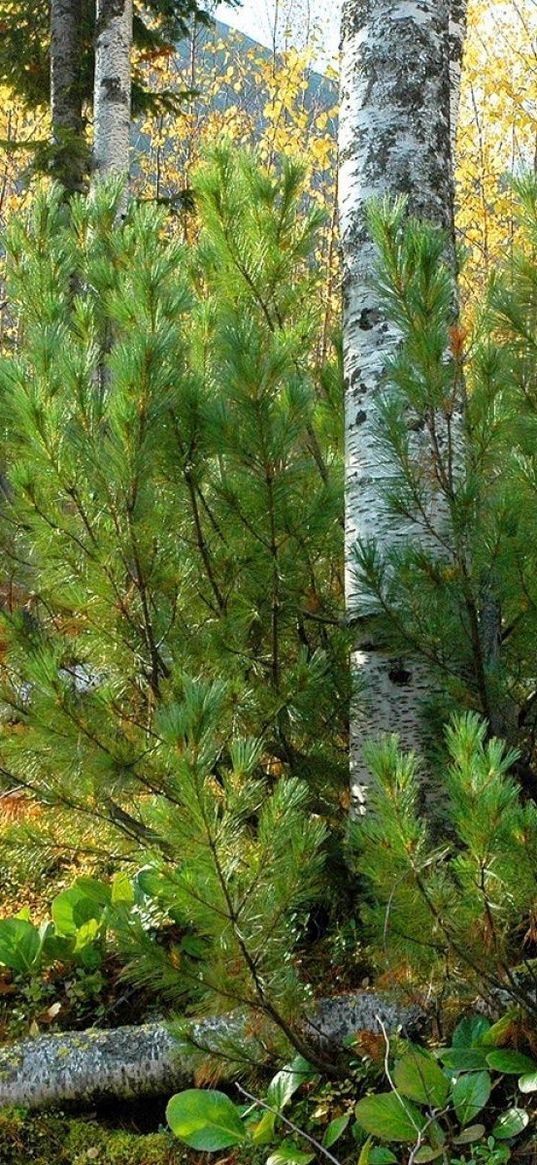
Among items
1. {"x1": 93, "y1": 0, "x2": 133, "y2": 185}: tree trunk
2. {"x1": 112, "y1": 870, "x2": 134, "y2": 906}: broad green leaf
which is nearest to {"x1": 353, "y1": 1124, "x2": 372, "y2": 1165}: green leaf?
{"x1": 112, "y1": 870, "x2": 134, "y2": 906}: broad green leaf

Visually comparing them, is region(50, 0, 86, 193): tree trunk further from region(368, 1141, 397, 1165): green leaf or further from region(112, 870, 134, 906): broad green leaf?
region(368, 1141, 397, 1165): green leaf

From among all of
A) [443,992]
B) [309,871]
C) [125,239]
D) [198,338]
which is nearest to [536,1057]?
[443,992]

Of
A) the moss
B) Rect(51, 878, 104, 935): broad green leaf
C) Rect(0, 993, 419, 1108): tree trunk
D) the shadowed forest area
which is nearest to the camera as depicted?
the shadowed forest area

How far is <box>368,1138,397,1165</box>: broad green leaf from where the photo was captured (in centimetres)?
187

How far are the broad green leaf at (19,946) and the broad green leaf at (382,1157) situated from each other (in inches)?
42.0

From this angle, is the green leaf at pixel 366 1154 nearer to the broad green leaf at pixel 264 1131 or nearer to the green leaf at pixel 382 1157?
the green leaf at pixel 382 1157

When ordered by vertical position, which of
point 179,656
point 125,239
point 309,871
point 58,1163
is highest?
point 125,239

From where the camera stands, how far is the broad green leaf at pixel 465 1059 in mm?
1956

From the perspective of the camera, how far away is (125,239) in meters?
2.27

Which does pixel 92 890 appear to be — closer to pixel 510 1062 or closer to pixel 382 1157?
pixel 382 1157

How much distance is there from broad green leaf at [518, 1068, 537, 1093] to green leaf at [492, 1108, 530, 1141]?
0.04 meters

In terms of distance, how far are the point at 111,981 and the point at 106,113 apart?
17.2 ft

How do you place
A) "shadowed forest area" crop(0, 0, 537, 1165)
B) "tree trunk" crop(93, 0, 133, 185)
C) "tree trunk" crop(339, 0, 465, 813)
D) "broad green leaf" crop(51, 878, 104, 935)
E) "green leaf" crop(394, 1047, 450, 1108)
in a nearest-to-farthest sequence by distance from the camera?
"shadowed forest area" crop(0, 0, 537, 1165)
"green leaf" crop(394, 1047, 450, 1108)
"tree trunk" crop(339, 0, 465, 813)
"broad green leaf" crop(51, 878, 104, 935)
"tree trunk" crop(93, 0, 133, 185)

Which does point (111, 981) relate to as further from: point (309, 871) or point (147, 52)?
point (147, 52)
